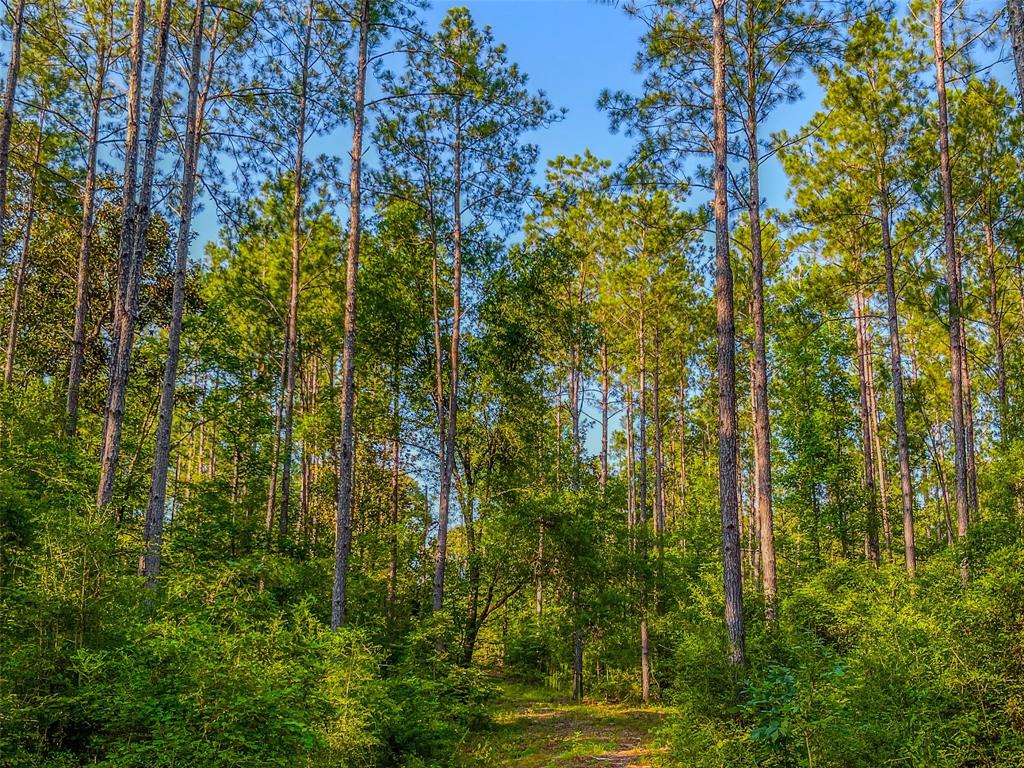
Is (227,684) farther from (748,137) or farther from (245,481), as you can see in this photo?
(748,137)

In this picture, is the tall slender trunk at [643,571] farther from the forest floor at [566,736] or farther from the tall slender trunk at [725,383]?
the tall slender trunk at [725,383]

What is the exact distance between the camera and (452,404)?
12844 millimetres

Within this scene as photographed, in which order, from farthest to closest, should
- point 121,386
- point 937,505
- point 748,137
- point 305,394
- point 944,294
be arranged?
point 937,505 → point 305,394 → point 944,294 → point 748,137 → point 121,386

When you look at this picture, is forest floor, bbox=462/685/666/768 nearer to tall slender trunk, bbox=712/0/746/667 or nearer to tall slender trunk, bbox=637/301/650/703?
tall slender trunk, bbox=637/301/650/703

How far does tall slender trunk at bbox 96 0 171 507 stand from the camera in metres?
7.59

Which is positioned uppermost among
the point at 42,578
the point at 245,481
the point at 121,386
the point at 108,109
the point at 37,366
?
the point at 108,109

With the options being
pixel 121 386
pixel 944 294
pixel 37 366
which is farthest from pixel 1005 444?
pixel 37 366

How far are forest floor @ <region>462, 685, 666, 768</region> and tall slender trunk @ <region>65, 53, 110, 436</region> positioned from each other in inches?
386

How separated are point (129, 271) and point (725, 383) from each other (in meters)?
8.12

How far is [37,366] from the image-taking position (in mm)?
16016

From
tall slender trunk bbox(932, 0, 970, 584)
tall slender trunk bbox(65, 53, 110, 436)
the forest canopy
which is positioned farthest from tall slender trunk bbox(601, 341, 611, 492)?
tall slender trunk bbox(65, 53, 110, 436)

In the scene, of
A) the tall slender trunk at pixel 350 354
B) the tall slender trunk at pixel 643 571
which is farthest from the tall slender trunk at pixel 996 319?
the tall slender trunk at pixel 350 354

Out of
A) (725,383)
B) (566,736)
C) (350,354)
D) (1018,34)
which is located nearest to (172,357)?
(350,354)

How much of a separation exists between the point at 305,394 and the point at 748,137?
15.5 m
